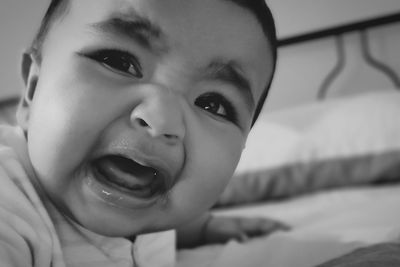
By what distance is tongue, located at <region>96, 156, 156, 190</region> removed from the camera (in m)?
0.42

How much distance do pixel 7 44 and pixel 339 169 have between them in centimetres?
133

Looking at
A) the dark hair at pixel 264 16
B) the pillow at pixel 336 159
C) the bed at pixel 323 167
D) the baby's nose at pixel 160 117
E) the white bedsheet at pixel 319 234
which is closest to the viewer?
the baby's nose at pixel 160 117

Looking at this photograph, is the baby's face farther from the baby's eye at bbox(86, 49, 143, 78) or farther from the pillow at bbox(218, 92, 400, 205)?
the pillow at bbox(218, 92, 400, 205)

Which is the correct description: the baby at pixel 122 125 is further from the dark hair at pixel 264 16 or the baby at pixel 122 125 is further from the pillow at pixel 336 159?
the pillow at pixel 336 159

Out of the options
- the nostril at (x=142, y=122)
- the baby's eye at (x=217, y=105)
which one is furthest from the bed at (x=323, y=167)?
the nostril at (x=142, y=122)

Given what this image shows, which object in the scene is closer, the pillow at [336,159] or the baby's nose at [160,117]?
the baby's nose at [160,117]

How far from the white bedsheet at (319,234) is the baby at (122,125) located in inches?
6.8

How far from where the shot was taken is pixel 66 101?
0.41 m

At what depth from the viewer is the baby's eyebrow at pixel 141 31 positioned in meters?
0.41

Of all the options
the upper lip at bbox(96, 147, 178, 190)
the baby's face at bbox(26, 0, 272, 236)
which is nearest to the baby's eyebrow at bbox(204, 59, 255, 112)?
the baby's face at bbox(26, 0, 272, 236)

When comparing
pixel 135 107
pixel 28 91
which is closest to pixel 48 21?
pixel 28 91

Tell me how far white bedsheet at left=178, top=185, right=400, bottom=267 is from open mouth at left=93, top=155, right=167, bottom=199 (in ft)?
0.74

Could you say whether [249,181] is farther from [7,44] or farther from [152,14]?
[7,44]

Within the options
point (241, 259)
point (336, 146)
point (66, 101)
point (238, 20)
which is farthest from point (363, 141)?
point (66, 101)
